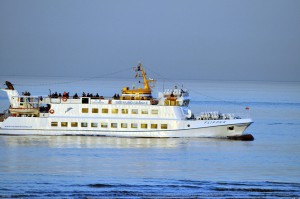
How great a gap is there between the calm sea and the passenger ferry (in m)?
0.94

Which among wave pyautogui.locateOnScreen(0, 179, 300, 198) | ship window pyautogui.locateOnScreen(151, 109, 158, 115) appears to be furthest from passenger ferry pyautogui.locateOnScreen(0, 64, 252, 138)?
wave pyautogui.locateOnScreen(0, 179, 300, 198)

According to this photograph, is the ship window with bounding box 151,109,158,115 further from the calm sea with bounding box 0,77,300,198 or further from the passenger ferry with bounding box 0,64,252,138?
the calm sea with bounding box 0,77,300,198

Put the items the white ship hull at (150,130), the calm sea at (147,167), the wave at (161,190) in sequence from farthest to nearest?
the white ship hull at (150,130)
the calm sea at (147,167)
the wave at (161,190)

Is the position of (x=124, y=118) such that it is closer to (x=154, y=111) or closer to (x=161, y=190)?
(x=154, y=111)

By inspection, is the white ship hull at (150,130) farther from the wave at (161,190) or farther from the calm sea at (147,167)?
the wave at (161,190)

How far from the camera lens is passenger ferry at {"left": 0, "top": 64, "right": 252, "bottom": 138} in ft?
259

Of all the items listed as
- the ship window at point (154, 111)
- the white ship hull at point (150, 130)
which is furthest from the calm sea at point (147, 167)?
the ship window at point (154, 111)

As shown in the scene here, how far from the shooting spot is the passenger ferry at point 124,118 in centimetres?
7900

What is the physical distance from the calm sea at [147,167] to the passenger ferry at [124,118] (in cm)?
94

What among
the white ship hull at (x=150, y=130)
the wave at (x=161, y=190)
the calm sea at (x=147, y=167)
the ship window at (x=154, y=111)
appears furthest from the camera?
the ship window at (x=154, y=111)

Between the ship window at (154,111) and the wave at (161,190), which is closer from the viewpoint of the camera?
the wave at (161,190)

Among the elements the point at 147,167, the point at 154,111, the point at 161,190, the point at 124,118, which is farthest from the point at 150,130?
the point at 161,190

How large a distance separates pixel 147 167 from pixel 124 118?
18.2 meters

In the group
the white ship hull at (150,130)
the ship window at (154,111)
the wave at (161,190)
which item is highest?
the ship window at (154,111)
